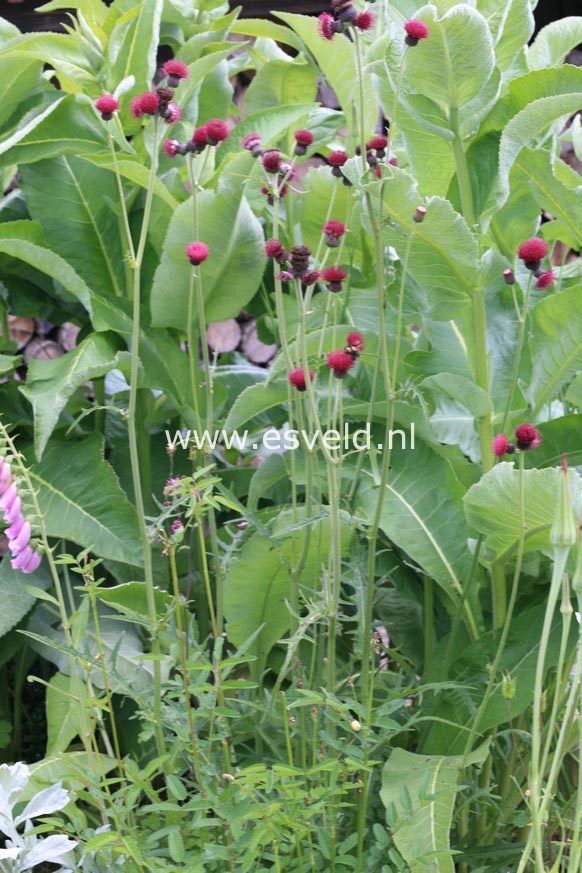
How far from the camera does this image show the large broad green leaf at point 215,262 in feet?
5.56

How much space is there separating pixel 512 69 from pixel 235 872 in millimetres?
1186

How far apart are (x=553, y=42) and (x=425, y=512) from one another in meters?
0.74

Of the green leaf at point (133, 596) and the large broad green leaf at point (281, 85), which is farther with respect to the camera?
the large broad green leaf at point (281, 85)

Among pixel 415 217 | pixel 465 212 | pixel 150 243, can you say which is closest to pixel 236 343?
pixel 150 243

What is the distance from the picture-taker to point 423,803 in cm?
122

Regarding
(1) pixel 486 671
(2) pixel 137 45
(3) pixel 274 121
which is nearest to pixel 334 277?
(1) pixel 486 671

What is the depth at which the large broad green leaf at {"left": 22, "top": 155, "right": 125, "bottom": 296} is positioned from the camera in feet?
6.27

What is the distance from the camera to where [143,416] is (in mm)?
1947

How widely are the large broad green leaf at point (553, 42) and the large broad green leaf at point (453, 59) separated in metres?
0.21

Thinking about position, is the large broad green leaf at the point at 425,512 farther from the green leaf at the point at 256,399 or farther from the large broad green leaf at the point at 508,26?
the large broad green leaf at the point at 508,26

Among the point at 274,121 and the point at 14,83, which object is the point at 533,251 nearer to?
the point at 274,121

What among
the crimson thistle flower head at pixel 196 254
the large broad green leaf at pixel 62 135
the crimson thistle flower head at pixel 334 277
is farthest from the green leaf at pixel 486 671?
the large broad green leaf at pixel 62 135

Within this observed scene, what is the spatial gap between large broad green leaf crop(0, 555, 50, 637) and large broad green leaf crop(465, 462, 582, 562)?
0.72 metres

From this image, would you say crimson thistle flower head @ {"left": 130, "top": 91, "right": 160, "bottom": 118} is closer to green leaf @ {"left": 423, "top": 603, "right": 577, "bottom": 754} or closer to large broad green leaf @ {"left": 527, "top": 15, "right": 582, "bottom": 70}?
large broad green leaf @ {"left": 527, "top": 15, "right": 582, "bottom": 70}
